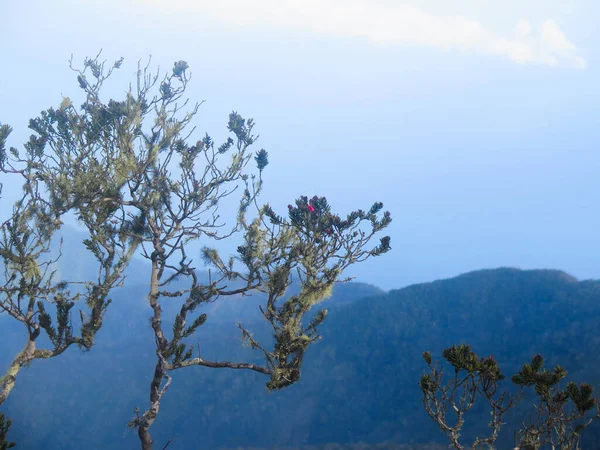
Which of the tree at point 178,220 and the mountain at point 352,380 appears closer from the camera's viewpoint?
the tree at point 178,220

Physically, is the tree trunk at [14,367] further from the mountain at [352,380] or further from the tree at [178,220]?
the mountain at [352,380]

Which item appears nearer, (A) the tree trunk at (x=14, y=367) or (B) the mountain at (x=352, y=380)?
(A) the tree trunk at (x=14, y=367)

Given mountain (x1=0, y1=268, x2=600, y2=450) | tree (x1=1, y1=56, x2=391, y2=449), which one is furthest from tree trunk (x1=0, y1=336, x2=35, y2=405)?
mountain (x1=0, y1=268, x2=600, y2=450)

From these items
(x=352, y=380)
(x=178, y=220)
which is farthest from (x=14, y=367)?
(x=352, y=380)

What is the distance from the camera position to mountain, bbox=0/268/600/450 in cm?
4153

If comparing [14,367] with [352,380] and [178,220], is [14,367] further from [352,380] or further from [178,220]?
[352,380]

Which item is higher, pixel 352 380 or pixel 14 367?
pixel 352 380

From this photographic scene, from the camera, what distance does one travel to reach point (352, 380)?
46250 mm

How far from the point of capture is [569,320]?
136 feet

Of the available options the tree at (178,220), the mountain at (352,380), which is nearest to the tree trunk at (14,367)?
the tree at (178,220)

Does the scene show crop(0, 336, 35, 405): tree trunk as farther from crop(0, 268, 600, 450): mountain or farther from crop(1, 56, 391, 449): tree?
crop(0, 268, 600, 450): mountain

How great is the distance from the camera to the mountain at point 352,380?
41.5m

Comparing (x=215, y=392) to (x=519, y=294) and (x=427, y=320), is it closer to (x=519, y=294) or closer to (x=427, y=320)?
(x=427, y=320)

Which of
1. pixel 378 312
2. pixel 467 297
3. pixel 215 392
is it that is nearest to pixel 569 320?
pixel 467 297
